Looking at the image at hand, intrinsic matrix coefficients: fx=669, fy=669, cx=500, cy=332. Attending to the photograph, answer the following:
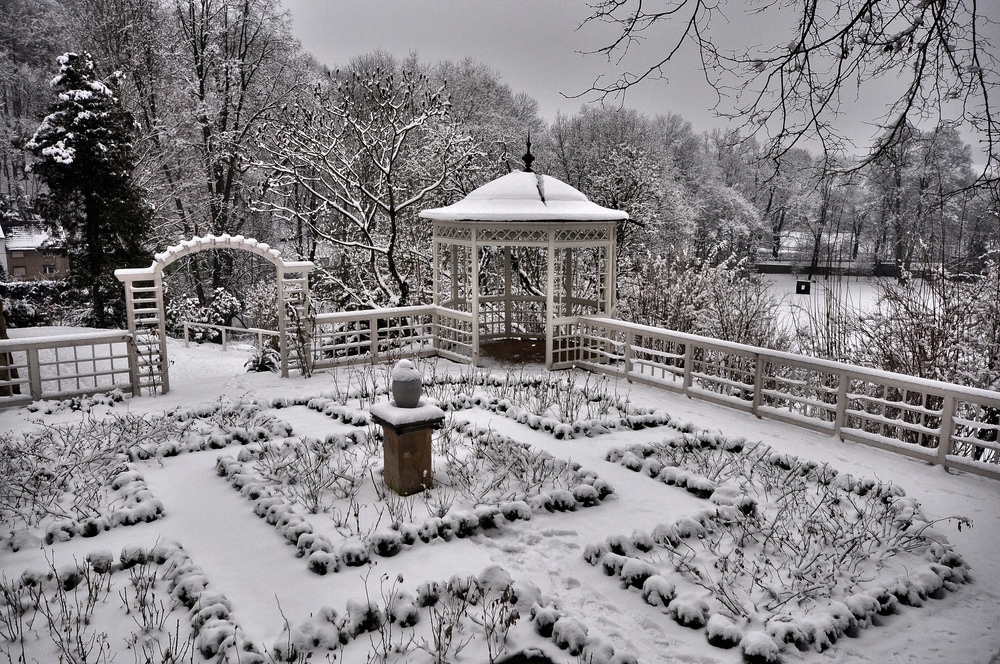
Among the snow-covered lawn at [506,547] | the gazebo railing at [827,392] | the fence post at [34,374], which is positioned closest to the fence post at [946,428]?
the gazebo railing at [827,392]

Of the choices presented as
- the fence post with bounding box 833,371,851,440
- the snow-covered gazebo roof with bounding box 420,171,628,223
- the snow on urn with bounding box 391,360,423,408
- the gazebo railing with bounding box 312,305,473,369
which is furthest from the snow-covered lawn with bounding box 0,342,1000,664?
the snow-covered gazebo roof with bounding box 420,171,628,223

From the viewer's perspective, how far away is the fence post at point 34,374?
869 centimetres

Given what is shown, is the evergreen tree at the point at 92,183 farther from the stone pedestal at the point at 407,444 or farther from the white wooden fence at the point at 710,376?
the stone pedestal at the point at 407,444

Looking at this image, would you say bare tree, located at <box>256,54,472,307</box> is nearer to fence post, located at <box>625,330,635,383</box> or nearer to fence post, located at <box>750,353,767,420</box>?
fence post, located at <box>625,330,635,383</box>

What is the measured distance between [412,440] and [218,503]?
1.76 metres

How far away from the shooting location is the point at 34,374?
8797 mm

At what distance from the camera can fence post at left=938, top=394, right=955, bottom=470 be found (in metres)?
6.56

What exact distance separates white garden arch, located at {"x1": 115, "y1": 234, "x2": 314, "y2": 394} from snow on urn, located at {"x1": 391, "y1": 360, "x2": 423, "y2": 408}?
498 centimetres

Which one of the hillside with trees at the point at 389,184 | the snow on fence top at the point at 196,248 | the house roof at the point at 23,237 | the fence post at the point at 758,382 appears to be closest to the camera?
the fence post at the point at 758,382

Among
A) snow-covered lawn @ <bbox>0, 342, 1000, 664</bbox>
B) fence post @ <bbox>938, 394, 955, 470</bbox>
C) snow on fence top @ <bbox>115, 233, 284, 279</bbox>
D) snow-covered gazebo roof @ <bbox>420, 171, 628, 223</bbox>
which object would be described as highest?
snow-covered gazebo roof @ <bbox>420, 171, 628, 223</bbox>

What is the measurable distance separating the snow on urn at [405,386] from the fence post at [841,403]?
473 cm

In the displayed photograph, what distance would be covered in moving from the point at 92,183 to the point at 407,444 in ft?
47.0

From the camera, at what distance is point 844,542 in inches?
193

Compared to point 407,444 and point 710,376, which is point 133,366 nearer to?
point 407,444
